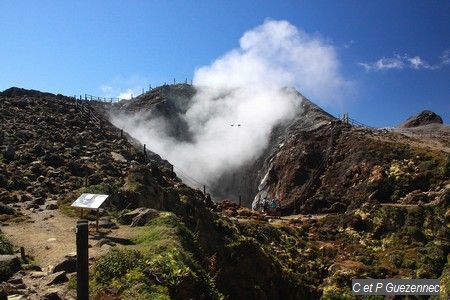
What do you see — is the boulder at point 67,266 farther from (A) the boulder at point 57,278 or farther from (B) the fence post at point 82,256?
(B) the fence post at point 82,256

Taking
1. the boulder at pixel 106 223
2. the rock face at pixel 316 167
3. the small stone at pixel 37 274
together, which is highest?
the rock face at pixel 316 167

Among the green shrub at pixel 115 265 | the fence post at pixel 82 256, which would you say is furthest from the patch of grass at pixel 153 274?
the fence post at pixel 82 256

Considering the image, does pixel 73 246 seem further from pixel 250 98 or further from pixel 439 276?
pixel 250 98

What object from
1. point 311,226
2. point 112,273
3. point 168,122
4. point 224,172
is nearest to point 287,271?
point 311,226

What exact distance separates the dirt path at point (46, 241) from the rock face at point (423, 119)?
62228mm

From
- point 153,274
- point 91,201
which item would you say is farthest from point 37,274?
point 91,201

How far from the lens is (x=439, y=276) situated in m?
27.9

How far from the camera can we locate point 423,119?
71062 millimetres

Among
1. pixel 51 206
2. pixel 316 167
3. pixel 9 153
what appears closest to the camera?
pixel 51 206

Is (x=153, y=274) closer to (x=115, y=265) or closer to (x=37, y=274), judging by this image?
(x=115, y=265)

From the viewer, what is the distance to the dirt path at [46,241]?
12047 mm

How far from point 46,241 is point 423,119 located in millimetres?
67072

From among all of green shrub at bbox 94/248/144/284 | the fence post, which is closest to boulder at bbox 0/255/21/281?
green shrub at bbox 94/248/144/284

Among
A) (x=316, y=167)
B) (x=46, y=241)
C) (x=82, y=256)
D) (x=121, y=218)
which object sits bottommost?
(x=46, y=241)
